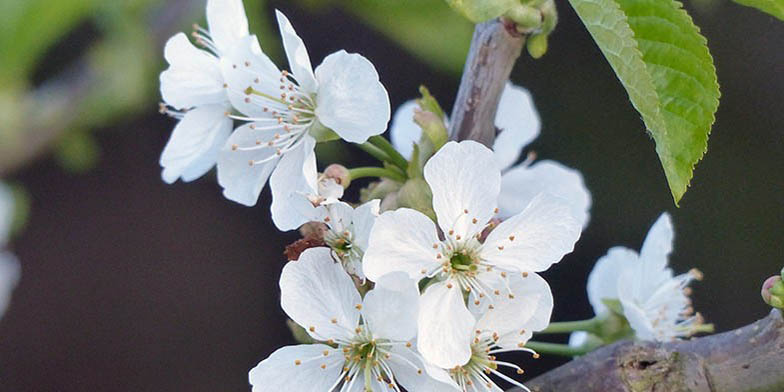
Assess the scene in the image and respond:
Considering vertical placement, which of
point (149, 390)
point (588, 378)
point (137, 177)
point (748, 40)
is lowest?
point (149, 390)

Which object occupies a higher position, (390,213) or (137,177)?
(390,213)

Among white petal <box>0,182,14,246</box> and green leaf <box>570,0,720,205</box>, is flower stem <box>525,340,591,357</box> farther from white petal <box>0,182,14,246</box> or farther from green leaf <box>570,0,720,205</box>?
white petal <box>0,182,14,246</box>

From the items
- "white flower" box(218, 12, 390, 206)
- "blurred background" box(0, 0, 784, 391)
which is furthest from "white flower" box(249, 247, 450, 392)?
"blurred background" box(0, 0, 784, 391)

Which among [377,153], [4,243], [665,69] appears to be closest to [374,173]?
[377,153]

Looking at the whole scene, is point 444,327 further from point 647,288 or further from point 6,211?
point 6,211

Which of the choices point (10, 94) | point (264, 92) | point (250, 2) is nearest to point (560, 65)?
point (250, 2)

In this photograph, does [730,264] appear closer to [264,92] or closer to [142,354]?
[142,354]
